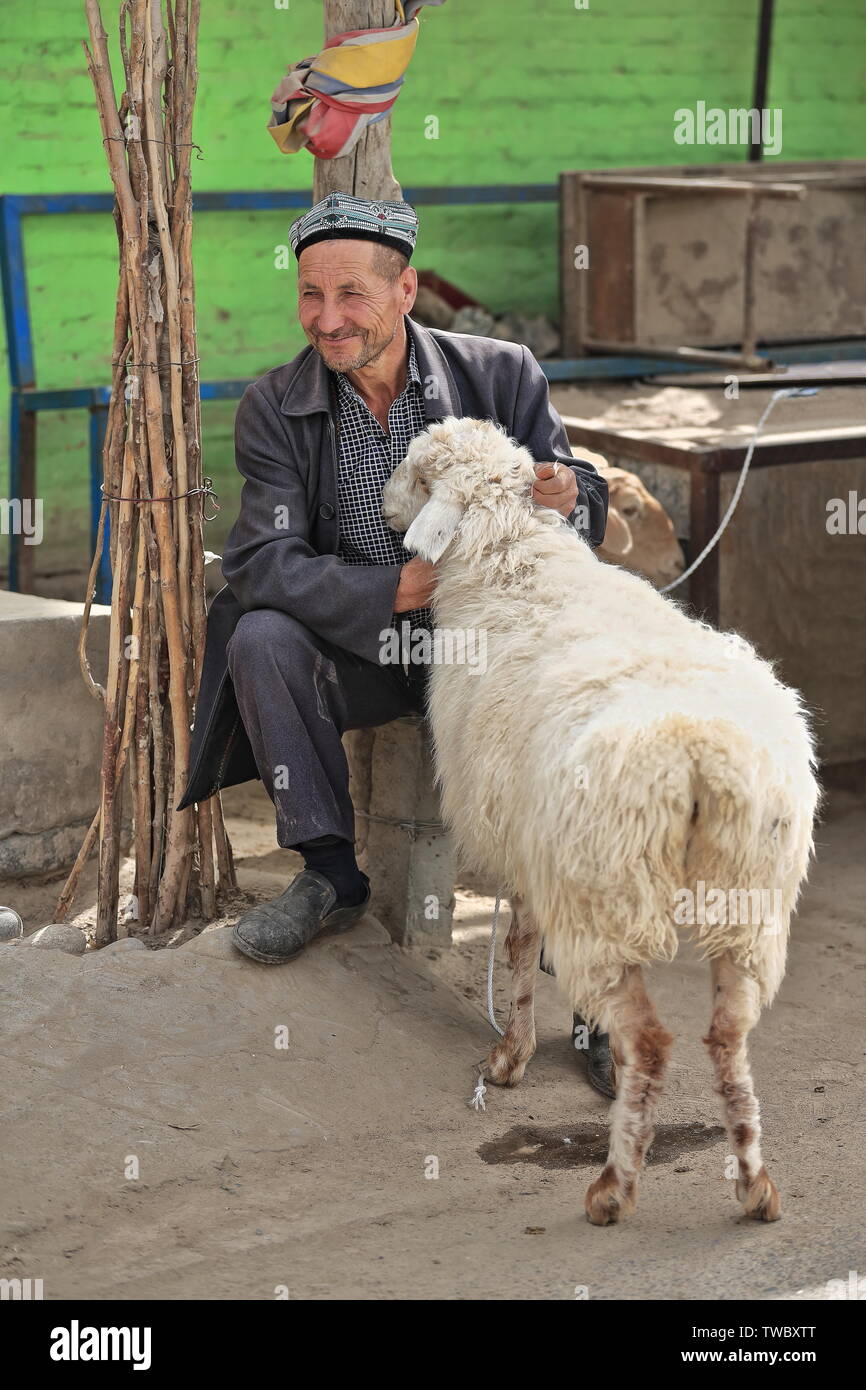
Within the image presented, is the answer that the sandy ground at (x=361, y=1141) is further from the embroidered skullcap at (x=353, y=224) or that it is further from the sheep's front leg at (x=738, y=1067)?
the embroidered skullcap at (x=353, y=224)

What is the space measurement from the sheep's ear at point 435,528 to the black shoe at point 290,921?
3.06 feet

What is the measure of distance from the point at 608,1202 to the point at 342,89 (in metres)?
Result: 2.95

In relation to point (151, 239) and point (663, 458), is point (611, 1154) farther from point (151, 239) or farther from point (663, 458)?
point (663, 458)

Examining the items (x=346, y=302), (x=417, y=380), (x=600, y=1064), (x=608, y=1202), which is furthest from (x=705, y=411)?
(x=608, y=1202)

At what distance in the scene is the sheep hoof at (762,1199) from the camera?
2916 millimetres

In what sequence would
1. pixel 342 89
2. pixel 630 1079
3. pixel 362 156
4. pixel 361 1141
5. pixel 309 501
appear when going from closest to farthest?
pixel 630 1079 → pixel 361 1141 → pixel 309 501 → pixel 342 89 → pixel 362 156

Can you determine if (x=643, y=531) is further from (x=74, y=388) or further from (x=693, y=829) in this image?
(x=74, y=388)

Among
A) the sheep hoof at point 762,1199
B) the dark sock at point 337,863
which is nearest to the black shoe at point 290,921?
the dark sock at point 337,863

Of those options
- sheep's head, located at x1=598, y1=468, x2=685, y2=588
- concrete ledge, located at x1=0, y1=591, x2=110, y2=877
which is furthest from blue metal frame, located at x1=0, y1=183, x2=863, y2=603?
sheep's head, located at x1=598, y1=468, x2=685, y2=588

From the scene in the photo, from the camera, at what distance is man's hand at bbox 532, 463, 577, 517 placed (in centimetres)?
353

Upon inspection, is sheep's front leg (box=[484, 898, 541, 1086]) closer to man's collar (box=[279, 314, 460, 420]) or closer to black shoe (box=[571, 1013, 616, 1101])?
black shoe (box=[571, 1013, 616, 1101])

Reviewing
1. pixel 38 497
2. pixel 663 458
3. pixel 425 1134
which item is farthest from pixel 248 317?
pixel 425 1134

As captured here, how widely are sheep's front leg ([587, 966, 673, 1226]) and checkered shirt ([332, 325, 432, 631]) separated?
1451 mm

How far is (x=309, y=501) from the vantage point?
12.8ft
